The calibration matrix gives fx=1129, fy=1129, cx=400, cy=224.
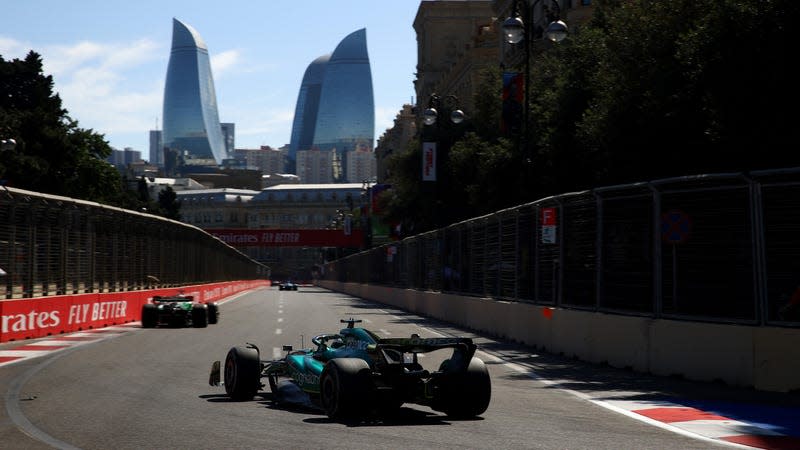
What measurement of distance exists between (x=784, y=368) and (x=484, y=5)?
110668 mm

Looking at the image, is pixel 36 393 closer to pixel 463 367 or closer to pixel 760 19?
pixel 463 367

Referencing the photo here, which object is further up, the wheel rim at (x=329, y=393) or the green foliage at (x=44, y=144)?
the green foliage at (x=44, y=144)

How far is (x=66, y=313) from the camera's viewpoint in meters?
26.7

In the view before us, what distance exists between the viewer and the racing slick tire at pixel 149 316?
95.1 ft

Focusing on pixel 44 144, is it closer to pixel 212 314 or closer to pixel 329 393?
pixel 212 314

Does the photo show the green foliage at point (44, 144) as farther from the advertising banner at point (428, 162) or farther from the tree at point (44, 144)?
the advertising banner at point (428, 162)

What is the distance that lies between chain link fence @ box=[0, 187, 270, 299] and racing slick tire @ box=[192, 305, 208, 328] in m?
2.95

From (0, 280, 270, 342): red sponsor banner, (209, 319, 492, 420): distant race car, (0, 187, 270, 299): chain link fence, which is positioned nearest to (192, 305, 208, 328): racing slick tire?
(0, 280, 270, 342): red sponsor banner

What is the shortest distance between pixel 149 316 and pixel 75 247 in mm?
2553

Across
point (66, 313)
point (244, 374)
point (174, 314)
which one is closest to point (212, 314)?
point (174, 314)

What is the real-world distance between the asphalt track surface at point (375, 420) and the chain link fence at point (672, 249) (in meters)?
1.17

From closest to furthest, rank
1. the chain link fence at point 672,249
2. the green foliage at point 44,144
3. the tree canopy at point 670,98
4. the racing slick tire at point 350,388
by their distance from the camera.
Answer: the racing slick tire at point 350,388 < the chain link fence at point 672,249 < the tree canopy at point 670,98 < the green foliage at point 44,144

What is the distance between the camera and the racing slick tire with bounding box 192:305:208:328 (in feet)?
94.3

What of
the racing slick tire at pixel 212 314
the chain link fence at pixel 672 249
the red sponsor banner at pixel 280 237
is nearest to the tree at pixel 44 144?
the racing slick tire at pixel 212 314
